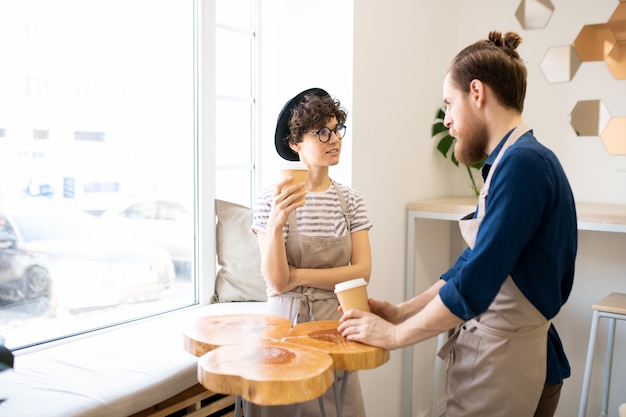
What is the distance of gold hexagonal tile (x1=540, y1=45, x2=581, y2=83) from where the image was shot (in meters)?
3.42

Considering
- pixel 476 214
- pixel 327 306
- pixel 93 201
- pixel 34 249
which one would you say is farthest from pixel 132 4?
pixel 476 214

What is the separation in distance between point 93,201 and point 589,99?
2.69 meters

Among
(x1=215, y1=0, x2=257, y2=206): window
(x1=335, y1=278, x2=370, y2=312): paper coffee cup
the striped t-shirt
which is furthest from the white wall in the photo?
(x1=335, y1=278, x2=370, y2=312): paper coffee cup

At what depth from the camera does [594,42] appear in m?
3.34

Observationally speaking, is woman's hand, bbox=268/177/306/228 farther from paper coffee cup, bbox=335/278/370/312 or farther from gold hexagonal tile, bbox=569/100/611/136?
gold hexagonal tile, bbox=569/100/611/136

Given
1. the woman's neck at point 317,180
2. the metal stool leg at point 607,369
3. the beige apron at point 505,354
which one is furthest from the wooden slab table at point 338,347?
the metal stool leg at point 607,369

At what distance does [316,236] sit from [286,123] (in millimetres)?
435

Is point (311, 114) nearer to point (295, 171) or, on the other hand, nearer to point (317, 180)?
point (317, 180)

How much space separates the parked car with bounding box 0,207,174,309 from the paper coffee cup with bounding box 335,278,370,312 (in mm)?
1254

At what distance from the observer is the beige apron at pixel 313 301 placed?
1.95m

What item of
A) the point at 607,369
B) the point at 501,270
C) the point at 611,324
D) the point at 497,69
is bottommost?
the point at 607,369

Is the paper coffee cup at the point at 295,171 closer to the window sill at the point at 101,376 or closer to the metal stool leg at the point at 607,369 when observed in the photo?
the window sill at the point at 101,376

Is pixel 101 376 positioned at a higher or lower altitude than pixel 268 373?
lower

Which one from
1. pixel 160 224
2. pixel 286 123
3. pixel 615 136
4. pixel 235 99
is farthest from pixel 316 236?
pixel 615 136
